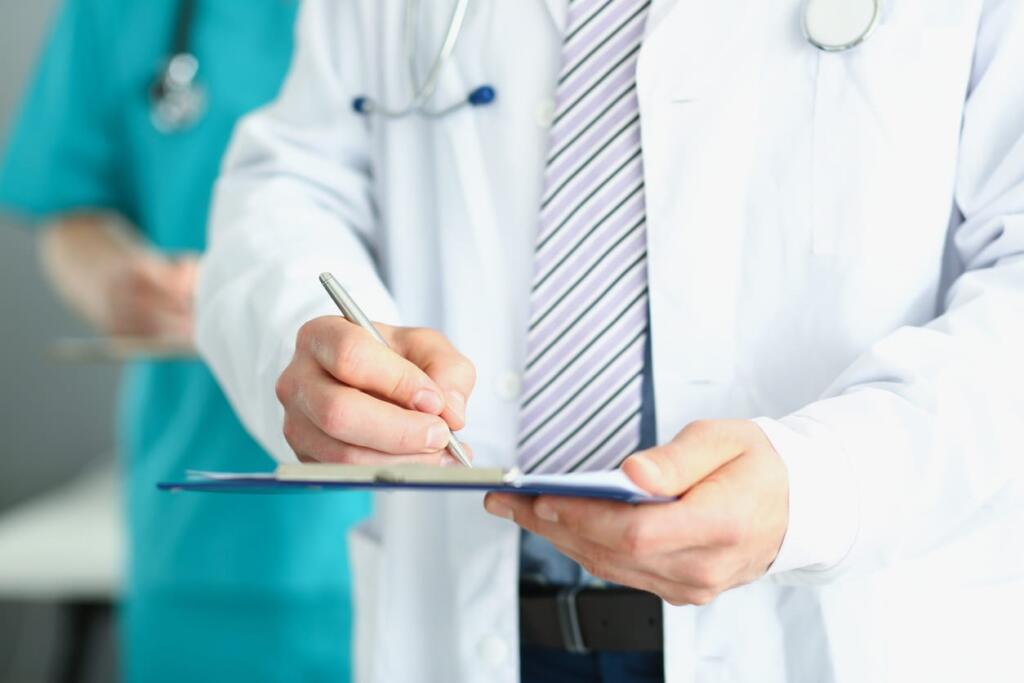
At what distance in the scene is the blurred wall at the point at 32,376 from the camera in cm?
Answer: 311

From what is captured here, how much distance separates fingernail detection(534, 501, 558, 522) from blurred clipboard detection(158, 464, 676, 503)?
1.9 inches

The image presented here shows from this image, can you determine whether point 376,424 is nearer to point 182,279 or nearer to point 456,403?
point 456,403

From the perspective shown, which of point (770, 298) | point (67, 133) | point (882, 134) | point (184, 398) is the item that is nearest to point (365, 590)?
point (770, 298)

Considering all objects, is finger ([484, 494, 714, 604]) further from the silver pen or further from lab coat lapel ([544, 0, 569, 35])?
lab coat lapel ([544, 0, 569, 35])

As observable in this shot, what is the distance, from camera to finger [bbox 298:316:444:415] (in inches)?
Result: 28.3

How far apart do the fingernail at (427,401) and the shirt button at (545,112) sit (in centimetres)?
30

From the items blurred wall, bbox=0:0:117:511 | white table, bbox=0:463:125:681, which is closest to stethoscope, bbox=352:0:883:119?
white table, bbox=0:463:125:681

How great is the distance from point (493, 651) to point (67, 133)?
1.22 metres

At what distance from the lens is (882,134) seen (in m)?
0.83

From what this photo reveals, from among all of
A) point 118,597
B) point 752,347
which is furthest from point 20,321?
point 752,347

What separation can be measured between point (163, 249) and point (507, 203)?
99 centimetres

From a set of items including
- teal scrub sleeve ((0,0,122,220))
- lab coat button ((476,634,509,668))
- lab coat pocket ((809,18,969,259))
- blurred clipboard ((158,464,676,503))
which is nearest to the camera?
blurred clipboard ((158,464,676,503))

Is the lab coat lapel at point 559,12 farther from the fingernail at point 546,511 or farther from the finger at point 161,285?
the finger at point 161,285

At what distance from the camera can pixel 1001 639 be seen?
2.75 ft
